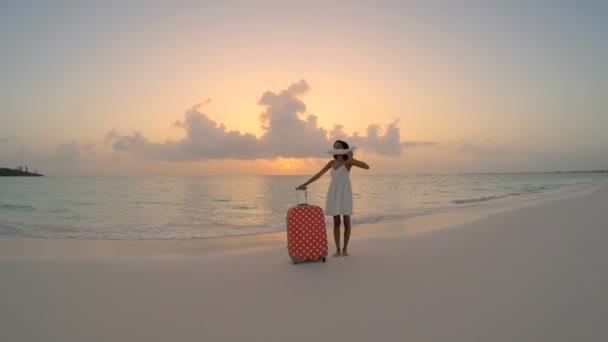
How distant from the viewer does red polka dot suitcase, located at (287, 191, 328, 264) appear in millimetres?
5805

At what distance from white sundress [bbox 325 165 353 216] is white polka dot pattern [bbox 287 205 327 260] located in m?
0.33

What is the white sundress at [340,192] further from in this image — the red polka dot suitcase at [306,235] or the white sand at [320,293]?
the white sand at [320,293]

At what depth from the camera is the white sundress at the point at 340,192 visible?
6.11 metres

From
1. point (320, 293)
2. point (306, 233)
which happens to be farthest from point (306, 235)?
point (320, 293)

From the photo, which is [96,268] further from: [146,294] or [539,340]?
[539,340]

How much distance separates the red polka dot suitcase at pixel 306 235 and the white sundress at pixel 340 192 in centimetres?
34

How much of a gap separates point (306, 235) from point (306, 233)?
34mm

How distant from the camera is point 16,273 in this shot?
5402 mm

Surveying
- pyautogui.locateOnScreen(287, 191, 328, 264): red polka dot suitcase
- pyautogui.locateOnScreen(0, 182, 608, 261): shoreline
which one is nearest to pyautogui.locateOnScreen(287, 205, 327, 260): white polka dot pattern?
pyautogui.locateOnScreen(287, 191, 328, 264): red polka dot suitcase

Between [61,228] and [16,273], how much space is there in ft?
25.8

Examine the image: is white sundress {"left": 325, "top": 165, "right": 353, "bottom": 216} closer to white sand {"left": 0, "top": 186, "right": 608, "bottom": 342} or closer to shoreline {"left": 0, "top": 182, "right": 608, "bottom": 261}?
white sand {"left": 0, "top": 186, "right": 608, "bottom": 342}

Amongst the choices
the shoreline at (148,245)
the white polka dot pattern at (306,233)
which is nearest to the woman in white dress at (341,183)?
the white polka dot pattern at (306,233)

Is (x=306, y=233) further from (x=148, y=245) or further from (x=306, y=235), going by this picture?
(x=148, y=245)

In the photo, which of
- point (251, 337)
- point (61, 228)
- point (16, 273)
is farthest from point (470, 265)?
point (61, 228)
